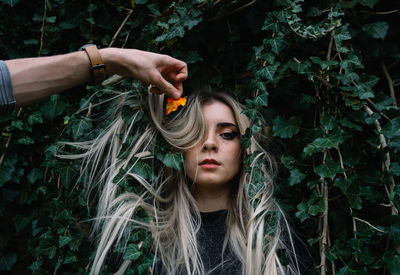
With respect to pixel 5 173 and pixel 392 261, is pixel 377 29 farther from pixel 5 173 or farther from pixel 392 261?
pixel 5 173

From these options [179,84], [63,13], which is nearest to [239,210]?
[179,84]

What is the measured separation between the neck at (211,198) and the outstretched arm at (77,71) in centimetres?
53

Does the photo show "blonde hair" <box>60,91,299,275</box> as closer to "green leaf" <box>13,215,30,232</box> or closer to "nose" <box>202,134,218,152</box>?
"nose" <box>202,134,218,152</box>

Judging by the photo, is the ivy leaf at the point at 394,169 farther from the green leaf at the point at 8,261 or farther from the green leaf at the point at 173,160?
the green leaf at the point at 8,261

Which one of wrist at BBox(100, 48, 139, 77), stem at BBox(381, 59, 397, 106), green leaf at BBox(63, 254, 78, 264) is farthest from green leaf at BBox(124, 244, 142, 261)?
stem at BBox(381, 59, 397, 106)

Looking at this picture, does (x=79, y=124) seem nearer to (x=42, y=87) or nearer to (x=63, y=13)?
(x=42, y=87)

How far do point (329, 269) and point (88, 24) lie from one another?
1524mm

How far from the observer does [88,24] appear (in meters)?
1.80

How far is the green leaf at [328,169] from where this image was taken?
1.42 m

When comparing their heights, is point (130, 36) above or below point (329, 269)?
above

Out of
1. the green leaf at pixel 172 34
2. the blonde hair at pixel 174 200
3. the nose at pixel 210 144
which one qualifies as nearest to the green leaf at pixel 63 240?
the blonde hair at pixel 174 200

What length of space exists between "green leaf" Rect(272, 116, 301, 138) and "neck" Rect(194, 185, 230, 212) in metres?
0.38

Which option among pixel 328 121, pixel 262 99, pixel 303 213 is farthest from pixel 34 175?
pixel 328 121

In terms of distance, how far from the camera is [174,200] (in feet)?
5.84
